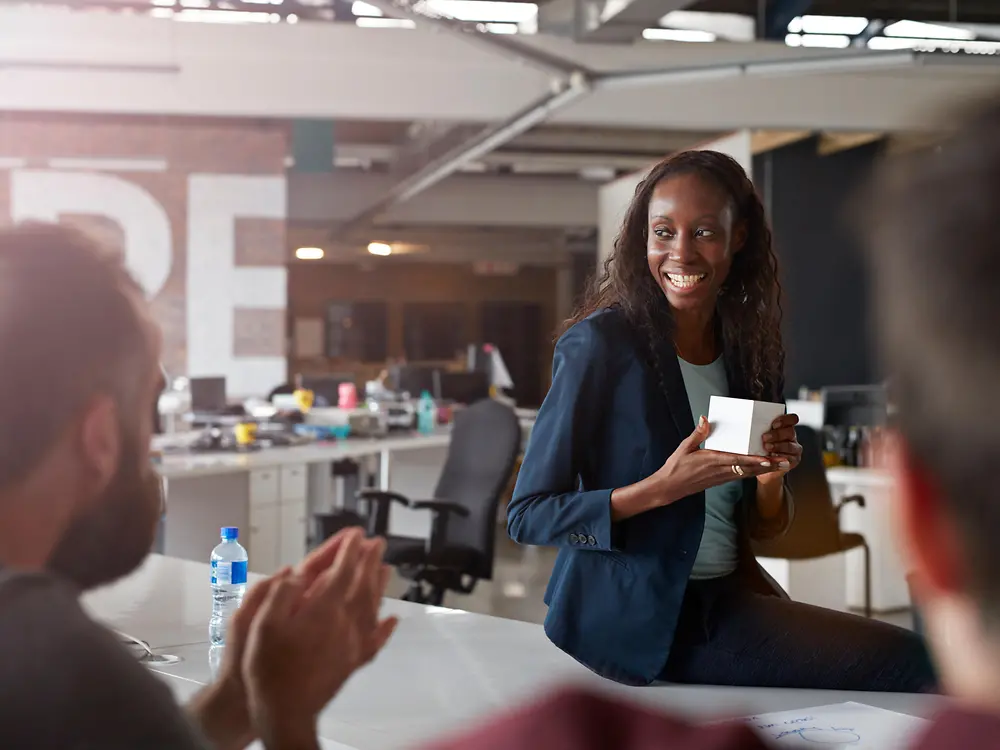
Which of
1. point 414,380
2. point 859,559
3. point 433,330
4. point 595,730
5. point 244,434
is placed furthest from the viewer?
point 433,330

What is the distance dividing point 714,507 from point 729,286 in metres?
0.48

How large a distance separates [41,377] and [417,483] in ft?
22.1

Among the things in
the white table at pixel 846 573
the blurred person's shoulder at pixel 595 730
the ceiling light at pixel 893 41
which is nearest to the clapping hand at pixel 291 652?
the blurred person's shoulder at pixel 595 730

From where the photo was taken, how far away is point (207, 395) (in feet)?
23.5

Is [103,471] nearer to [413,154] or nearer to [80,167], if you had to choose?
[80,167]

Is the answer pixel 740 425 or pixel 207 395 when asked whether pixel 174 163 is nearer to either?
pixel 207 395

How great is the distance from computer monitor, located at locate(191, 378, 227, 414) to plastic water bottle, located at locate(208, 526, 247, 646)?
485cm

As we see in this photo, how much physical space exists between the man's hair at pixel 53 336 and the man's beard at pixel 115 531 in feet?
0.20

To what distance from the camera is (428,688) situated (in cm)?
186

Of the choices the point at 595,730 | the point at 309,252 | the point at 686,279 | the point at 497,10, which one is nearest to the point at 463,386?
the point at 497,10

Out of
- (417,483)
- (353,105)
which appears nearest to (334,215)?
(353,105)

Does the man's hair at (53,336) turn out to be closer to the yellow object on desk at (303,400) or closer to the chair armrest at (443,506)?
the chair armrest at (443,506)

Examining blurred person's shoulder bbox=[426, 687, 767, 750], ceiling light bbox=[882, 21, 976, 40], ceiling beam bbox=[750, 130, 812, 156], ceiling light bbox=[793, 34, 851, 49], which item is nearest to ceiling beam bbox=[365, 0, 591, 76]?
blurred person's shoulder bbox=[426, 687, 767, 750]

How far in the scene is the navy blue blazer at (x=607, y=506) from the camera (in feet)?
6.33
